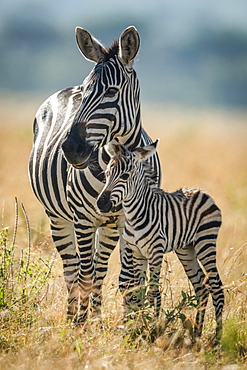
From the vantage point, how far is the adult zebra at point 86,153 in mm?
6594

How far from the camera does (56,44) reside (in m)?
134

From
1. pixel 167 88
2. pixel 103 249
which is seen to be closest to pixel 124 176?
pixel 103 249

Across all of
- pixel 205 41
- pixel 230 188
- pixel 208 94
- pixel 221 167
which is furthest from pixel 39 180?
pixel 205 41

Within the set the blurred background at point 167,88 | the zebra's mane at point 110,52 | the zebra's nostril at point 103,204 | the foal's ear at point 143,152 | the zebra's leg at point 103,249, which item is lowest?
the zebra's leg at point 103,249

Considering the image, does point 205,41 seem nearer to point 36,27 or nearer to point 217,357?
point 36,27

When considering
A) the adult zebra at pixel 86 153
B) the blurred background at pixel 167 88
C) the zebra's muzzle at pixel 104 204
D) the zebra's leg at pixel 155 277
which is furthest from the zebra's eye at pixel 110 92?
the blurred background at pixel 167 88

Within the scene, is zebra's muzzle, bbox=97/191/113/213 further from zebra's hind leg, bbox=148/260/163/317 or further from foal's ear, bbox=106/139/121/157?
zebra's hind leg, bbox=148/260/163/317

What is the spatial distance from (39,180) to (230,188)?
10.5 m

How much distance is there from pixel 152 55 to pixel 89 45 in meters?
125

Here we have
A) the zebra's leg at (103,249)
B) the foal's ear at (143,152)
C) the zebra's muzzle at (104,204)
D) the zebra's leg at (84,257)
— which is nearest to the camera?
the zebra's muzzle at (104,204)

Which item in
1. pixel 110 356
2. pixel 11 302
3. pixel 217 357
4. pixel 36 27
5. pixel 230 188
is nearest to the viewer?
pixel 110 356

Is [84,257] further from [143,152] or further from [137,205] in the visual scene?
[143,152]

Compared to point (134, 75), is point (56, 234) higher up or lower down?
lower down

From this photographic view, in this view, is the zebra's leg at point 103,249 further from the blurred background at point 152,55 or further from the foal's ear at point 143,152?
the blurred background at point 152,55
